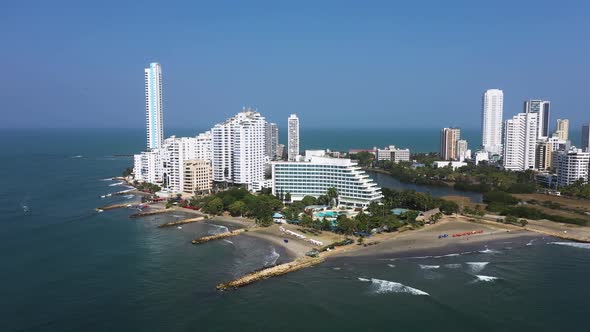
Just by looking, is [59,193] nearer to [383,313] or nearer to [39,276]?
[39,276]

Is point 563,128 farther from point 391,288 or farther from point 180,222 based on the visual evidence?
point 391,288

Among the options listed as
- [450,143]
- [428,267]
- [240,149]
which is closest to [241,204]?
[240,149]

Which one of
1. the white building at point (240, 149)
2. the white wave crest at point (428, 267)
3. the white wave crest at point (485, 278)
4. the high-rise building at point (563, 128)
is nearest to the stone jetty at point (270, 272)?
the white wave crest at point (428, 267)

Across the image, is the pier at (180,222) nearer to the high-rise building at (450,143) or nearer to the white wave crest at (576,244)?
the white wave crest at (576,244)

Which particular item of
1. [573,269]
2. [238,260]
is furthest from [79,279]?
[573,269]

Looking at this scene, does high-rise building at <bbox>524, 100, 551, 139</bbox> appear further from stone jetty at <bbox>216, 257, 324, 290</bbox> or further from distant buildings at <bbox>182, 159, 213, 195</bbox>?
stone jetty at <bbox>216, 257, 324, 290</bbox>

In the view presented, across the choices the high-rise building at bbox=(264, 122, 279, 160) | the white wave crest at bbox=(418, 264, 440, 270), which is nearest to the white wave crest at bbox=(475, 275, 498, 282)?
the white wave crest at bbox=(418, 264, 440, 270)
